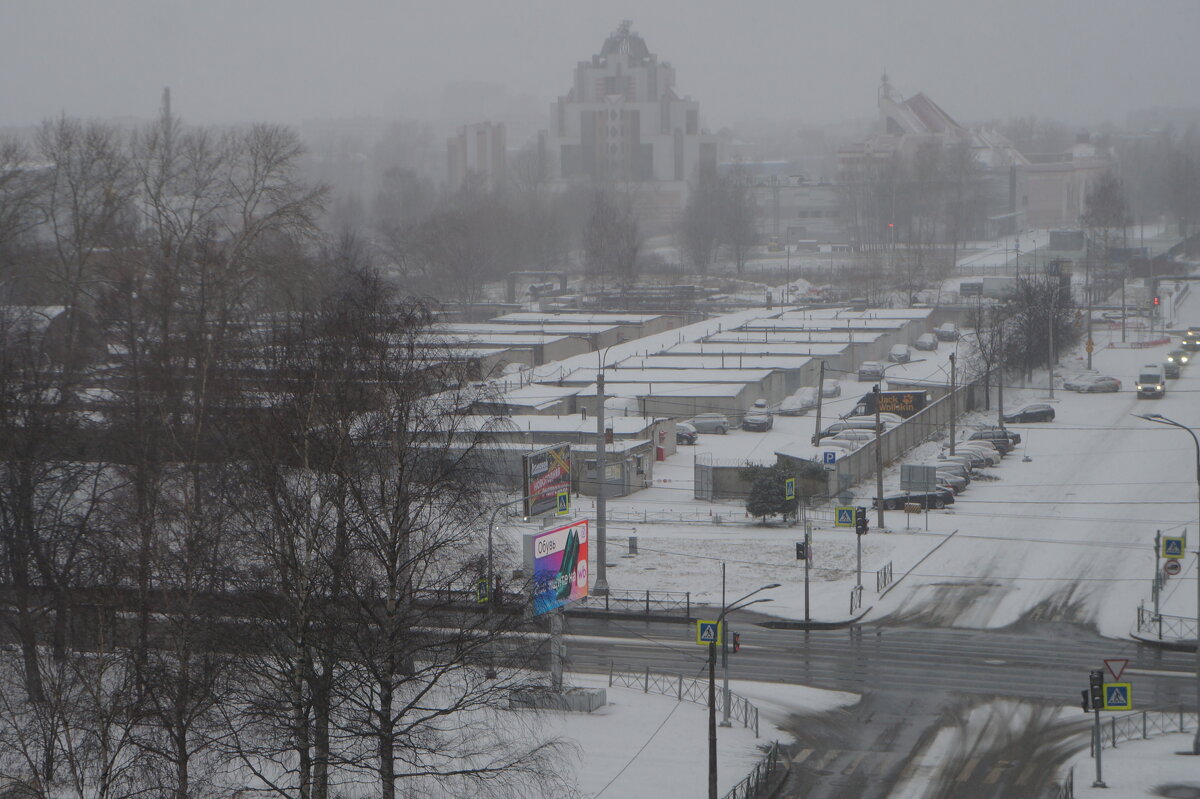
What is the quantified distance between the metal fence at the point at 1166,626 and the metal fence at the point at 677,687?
792 centimetres

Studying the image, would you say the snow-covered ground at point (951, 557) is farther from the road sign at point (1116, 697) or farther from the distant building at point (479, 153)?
the distant building at point (479, 153)

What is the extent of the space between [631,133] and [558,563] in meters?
129

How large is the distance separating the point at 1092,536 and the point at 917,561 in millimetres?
4712

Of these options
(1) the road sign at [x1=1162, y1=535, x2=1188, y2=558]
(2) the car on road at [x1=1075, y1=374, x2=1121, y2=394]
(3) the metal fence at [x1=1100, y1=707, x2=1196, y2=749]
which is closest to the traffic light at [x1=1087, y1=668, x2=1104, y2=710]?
(3) the metal fence at [x1=1100, y1=707, x2=1196, y2=749]

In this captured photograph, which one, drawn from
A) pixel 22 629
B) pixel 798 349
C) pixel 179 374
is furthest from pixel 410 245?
pixel 22 629

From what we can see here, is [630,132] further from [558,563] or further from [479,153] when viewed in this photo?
[558,563]

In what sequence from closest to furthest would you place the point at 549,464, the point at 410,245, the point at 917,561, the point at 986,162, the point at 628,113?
the point at 549,464, the point at 917,561, the point at 410,245, the point at 986,162, the point at 628,113

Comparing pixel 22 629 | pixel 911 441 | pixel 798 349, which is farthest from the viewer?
pixel 798 349

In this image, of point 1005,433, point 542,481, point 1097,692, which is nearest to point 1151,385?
point 1005,433

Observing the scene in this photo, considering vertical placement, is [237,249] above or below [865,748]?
above

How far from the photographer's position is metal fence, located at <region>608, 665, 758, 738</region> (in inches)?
830

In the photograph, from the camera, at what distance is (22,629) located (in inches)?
749

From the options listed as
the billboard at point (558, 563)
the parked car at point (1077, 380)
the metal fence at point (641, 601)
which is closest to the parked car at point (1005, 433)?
the parked car at point (1077, 380)

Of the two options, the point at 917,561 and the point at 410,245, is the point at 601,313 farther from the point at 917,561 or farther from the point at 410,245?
the point at 917,561
